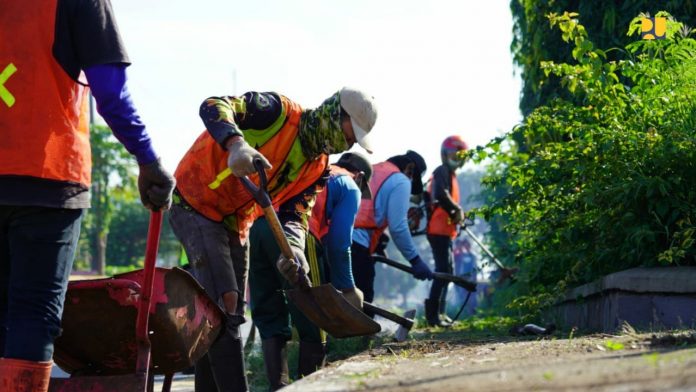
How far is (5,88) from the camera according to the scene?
13.6 feet

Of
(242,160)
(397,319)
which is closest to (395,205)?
(397,319)

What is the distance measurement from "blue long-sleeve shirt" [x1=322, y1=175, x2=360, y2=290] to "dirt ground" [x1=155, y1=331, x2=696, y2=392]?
1.67 meters

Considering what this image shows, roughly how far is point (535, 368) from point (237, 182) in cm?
220

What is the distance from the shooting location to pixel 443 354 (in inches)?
199

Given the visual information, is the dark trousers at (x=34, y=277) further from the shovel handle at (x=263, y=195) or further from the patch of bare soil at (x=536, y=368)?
the shovel handle at (x=263, y=195)

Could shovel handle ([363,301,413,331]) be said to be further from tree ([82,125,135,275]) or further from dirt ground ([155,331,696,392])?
tree ([82,125,135,275])

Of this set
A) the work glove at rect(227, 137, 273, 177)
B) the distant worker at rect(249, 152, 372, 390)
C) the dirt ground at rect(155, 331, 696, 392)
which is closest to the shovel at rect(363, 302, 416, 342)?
the distant worker at rect(249, 152, 372, 390)

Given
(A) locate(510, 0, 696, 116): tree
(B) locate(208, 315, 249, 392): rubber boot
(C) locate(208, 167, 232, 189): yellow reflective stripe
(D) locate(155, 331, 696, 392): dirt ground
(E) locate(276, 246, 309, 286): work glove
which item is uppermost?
(A) locate(510, 0, 696, 116): tree

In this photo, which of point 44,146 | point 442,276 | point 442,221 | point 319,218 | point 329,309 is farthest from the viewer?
point 442,221

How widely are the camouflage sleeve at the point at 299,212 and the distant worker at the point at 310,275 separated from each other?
0.39 meters

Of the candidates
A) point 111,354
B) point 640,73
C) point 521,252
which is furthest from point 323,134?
point 521,252

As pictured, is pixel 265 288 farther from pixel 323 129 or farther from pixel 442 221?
pixel 442 221

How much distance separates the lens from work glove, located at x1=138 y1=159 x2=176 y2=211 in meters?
4.39

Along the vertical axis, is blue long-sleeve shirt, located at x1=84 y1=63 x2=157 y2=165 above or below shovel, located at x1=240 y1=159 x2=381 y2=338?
above
